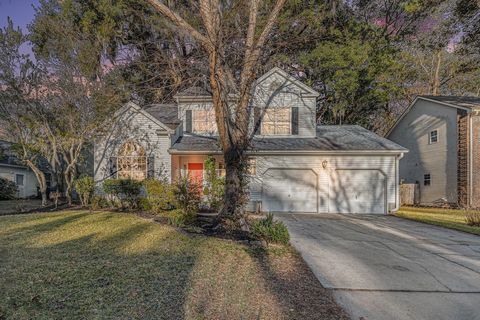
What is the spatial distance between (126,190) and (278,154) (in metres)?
7.32

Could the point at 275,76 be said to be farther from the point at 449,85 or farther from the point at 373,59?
the point at 449,85

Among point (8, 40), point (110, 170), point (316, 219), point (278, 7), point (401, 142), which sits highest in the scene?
point (8, 40)

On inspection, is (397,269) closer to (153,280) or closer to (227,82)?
(153,280)

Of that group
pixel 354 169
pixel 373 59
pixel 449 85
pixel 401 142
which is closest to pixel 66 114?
pixel 354 169

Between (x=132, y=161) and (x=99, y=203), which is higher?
(x=132, y=161)

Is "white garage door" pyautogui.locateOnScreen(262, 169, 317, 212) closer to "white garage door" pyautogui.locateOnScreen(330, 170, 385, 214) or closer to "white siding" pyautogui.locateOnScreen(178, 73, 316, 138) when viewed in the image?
"white garage door" pyautogui.locateOnScreen(330, 170, 385, 214)

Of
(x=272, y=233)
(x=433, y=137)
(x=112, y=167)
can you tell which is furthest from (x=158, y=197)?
(x=433, y=137)

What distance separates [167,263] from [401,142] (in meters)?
20.0

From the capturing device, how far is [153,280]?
14.2 ft

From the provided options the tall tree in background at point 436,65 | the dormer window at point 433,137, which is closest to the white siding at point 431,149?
the dormer window at point 433,137

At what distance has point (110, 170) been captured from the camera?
14.3 m

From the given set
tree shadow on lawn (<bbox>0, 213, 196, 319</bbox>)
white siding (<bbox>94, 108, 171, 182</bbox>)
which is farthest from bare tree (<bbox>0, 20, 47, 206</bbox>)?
tree shadow on lawn (<bbox>0, 213, 196, 319</bbox>)

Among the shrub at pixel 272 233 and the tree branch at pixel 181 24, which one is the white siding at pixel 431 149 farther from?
the tree branch at pixel 181 24

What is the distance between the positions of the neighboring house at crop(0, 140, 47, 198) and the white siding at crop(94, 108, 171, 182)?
952cm
